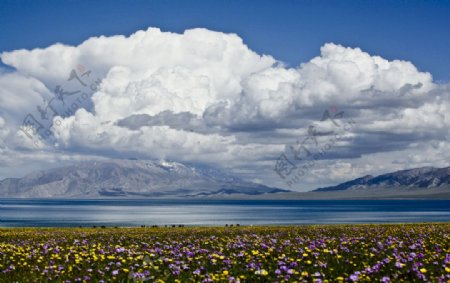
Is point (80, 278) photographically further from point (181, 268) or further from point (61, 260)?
point (61, 260)

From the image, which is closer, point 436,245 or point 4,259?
point 4,259

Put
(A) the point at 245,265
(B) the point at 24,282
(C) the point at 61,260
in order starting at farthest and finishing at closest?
(C) the point at 61,260 → (A) the point at 245,265 → (B) the point at 24,282

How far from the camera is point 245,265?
51.3ft

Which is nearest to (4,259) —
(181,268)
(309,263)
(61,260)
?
(61,260)

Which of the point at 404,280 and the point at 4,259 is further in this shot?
the point at 4,259

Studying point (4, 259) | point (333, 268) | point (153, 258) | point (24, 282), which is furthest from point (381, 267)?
point (4, 259)

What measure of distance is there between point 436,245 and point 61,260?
44.1 feet

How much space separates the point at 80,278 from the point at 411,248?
11.2 m

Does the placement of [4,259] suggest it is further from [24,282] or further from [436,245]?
[436,245]

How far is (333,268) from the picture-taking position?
49.7 feet

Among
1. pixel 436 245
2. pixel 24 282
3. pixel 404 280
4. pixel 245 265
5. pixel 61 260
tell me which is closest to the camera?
pixel 404 280

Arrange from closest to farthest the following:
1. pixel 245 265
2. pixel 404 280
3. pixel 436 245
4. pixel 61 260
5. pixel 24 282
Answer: pixel 404 280
pixel 24 282
pixel 245 265
pixel 61 260
pixel 436 245

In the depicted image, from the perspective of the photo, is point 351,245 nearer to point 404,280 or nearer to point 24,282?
point 404,280

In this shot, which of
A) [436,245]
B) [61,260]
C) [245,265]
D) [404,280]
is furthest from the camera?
[436,245]
